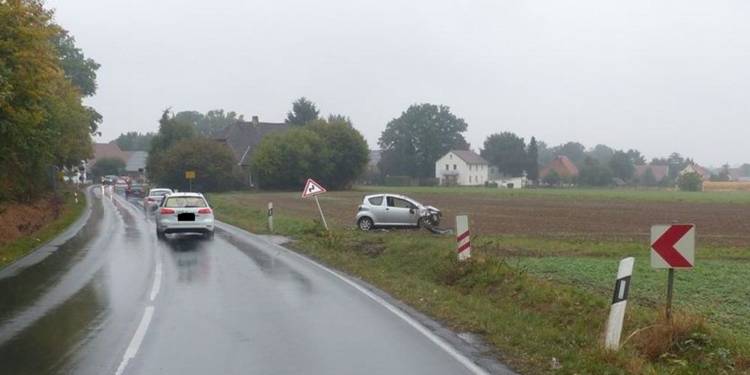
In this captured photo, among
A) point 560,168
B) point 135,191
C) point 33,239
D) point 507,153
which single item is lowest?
point 33,239

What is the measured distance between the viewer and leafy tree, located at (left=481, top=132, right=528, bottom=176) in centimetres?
14338

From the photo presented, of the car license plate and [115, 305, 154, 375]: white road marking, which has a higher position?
the car license plate

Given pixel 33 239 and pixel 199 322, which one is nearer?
pixel 199 322

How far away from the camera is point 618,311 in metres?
8.46

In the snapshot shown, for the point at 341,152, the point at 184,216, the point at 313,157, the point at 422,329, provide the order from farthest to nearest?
the point at 341,152 < the point at 313,157 < the point at 184,216 < the point at 422,329

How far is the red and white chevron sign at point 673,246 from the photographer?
28.6 feet

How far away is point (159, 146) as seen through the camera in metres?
92.6

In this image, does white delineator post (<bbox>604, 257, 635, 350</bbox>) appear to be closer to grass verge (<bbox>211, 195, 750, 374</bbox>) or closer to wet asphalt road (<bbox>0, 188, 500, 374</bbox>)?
A: grass verge (<bbox>211, 195, 750, 374</bbox>)

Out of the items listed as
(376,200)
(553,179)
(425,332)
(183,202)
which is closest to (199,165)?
(376,200)

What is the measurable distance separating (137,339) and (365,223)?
19878 millimetres

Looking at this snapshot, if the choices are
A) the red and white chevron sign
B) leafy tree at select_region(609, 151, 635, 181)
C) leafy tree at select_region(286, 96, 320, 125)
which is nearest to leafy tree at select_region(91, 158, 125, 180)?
leafy tree at select_region(286, 96, 320, 125)

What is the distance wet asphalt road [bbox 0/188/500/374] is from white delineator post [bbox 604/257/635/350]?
1620 mm

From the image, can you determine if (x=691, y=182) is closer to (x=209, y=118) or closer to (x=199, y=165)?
(x=199, y=165)

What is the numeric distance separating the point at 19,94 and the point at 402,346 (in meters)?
14.9
